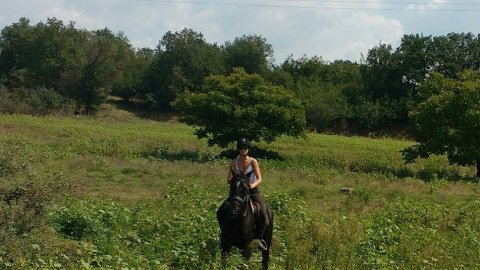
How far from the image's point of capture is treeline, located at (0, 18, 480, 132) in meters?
60.9

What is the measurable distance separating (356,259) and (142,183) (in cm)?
1102

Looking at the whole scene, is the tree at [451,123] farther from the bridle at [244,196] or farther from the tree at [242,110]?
the bridle at [244,196]

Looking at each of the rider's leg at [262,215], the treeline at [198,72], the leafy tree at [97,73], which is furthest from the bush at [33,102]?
the rider's leg at [262,215]

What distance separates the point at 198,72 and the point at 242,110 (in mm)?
44388

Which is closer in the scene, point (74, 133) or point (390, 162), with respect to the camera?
point (390, 162)

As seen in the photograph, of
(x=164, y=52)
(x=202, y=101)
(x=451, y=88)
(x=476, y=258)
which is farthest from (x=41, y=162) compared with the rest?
(x=164, y=52)

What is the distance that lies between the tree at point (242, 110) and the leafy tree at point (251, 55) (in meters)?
41.1

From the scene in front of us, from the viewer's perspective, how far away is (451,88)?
2719cm

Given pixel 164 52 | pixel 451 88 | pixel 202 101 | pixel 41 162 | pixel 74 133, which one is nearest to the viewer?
pixel 41 162

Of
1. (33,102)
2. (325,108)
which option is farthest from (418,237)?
(33,102)

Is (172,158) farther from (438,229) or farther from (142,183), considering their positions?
(438,229)

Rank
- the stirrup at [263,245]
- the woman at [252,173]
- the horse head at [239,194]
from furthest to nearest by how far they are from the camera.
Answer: the woman at [252,173] → the stirrup at [263,245] → the horse head at [239,194]

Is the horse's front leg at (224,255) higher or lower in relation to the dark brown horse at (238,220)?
lower

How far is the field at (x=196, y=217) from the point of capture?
8711 millimetres
